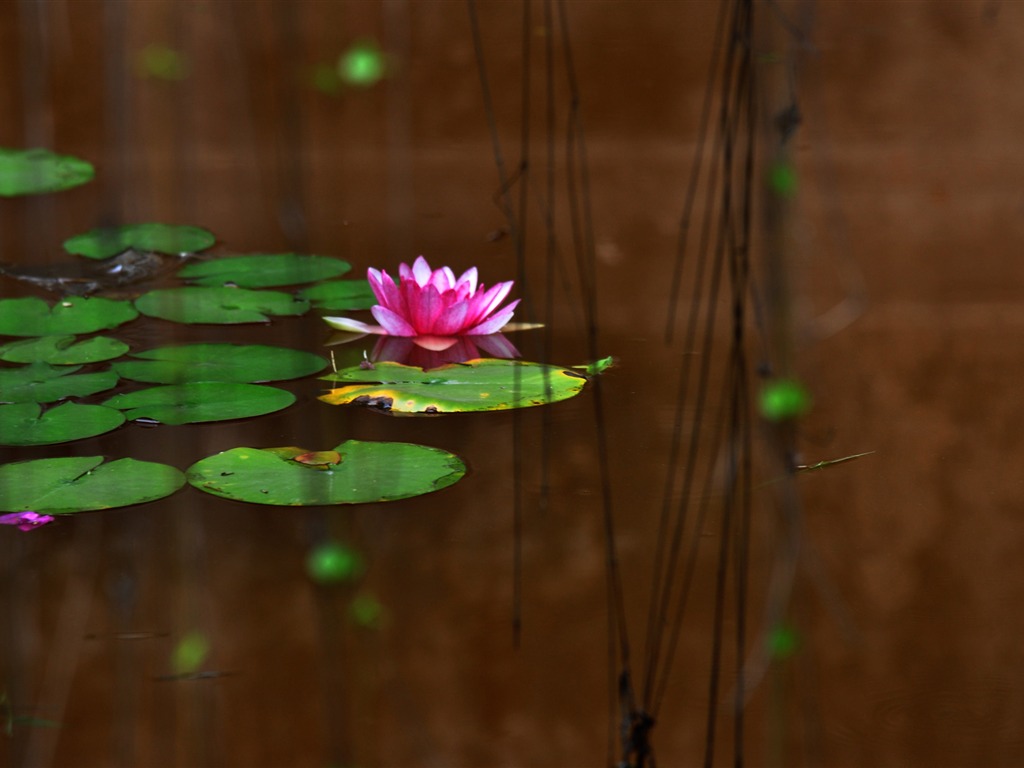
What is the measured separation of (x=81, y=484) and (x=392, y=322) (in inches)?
23.0

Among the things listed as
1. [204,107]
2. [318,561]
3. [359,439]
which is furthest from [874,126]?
[318,561]

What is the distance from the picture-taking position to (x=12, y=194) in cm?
265

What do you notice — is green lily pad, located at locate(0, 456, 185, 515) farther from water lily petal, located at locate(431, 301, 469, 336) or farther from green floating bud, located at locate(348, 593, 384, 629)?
water lily petal, located at locate(431, 301, 469, 336)

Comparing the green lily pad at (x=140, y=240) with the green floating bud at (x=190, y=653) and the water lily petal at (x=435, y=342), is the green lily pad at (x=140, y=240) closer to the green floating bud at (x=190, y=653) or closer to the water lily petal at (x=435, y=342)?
the water lily petal at (x=435, y=342)

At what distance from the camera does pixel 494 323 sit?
1.92m

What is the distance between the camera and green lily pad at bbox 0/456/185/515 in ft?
4.59

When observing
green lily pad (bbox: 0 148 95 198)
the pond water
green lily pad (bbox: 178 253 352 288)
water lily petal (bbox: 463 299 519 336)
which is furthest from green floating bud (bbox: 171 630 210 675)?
green lily pad (bbox: 0 148 95 198)

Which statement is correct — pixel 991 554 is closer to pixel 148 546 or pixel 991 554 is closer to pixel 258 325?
pixel 148 546

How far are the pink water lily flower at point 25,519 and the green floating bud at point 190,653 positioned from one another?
0.27 m

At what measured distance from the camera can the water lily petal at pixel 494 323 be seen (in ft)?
6.27

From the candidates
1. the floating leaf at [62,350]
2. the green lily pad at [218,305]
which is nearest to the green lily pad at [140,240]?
the green lily pad at [218,305]

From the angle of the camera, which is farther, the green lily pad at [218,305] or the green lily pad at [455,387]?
the green lily pad at [218,305]

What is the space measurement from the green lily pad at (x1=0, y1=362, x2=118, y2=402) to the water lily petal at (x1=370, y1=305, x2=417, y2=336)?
0.38 meters

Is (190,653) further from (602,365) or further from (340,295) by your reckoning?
(340,295)
